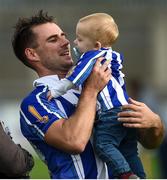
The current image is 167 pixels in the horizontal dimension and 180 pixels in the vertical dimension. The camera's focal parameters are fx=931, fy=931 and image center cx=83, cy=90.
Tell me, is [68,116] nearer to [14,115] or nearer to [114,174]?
[114,174]

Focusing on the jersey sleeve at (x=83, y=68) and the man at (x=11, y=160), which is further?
the jersey sleeve at (x=83, y=68)

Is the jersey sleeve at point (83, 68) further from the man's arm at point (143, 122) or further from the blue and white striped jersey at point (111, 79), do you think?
the man's arm at point (143, 122)

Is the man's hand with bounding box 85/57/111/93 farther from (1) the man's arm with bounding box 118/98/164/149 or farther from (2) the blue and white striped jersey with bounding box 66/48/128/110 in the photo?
(1) the man's arm with bounding box 118/98/164/149

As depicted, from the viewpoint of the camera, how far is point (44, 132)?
18.2ft

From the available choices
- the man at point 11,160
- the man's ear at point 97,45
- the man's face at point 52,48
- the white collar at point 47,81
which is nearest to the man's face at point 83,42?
the man's ear at point 97,45

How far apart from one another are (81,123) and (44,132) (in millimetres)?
260

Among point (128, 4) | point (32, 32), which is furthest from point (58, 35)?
point (128, 4)

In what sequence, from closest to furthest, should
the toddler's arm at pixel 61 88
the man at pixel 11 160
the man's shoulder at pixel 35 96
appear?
the man at pixel 11 160 → the toddler's arm at pixel 61 88 → the man's shoulder at pixel 35 96

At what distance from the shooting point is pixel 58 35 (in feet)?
19.6

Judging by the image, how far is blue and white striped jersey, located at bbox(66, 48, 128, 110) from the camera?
5.50 m

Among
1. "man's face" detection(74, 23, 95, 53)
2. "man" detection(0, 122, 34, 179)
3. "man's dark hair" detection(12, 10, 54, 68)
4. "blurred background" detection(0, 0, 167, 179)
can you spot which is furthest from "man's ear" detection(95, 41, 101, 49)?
"blurred background" detection(0, 0, 167, 179)

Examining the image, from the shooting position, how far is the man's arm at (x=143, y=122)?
5.54m

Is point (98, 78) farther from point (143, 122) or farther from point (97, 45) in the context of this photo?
point (143, 122)

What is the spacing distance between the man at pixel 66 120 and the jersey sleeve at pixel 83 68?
4 centimetres
